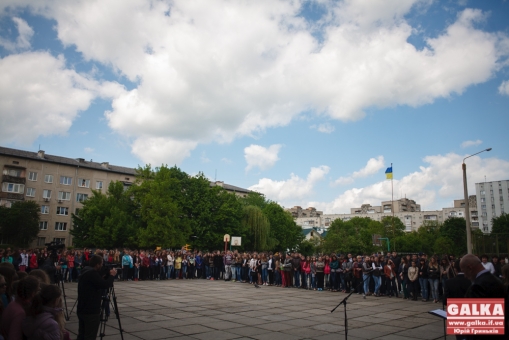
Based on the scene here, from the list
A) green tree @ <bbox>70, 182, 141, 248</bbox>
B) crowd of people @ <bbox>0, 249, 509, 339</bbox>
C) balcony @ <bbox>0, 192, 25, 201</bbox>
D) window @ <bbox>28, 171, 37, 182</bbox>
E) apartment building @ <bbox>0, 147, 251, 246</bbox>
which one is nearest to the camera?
crowd of people @ <bbox>0, 249, 509, 339</bbox>

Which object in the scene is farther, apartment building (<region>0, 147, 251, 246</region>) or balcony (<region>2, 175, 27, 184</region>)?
apartment building (<region>0, 147, 251, 246</region>)

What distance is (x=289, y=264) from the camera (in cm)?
2136

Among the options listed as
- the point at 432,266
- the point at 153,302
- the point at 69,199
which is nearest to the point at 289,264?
the point at 432,266

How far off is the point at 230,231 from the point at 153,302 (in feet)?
120

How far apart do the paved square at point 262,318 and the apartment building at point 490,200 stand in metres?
121

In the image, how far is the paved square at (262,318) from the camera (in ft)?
29.6

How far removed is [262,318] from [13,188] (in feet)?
189

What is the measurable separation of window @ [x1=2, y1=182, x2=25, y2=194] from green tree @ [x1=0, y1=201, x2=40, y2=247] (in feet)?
21.8

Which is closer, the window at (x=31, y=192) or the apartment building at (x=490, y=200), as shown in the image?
the window at (x=31, y=192)

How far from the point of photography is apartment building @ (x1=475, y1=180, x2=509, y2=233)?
114 meters

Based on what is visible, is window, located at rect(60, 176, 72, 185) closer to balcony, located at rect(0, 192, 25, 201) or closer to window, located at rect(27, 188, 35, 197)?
window, located at rect(27, 188, 35, 197)

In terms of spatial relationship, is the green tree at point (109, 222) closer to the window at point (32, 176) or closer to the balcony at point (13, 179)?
the balcony at point (13, 179)

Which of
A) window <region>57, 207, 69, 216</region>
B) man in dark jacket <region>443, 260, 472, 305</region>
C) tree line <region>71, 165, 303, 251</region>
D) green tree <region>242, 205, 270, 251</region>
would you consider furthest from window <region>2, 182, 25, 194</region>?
man in dark jacket <region>443, 260, 472, 305</region>

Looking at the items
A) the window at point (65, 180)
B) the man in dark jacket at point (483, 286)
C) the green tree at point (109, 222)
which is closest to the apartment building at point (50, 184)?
the window at point (65, 180)
